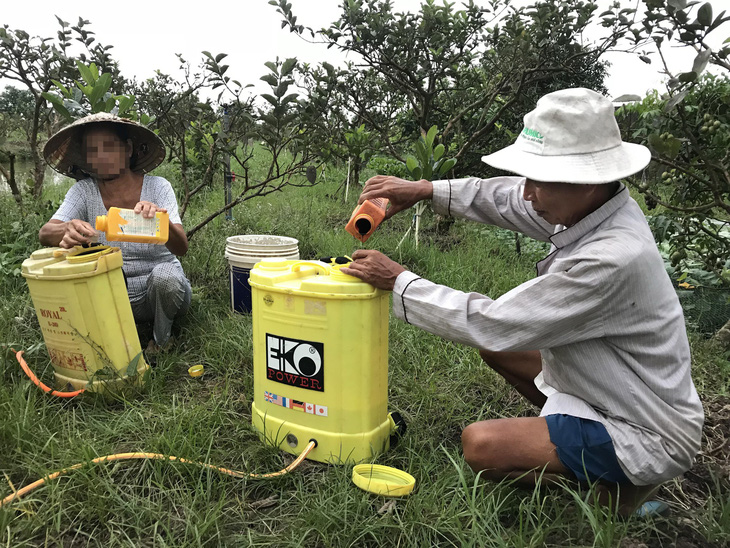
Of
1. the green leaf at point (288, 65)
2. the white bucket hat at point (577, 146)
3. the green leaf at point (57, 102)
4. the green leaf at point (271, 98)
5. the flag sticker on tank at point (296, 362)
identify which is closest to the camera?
the white bucket hat at point (577, 146)

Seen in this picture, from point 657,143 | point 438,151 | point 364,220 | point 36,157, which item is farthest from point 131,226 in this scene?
point 36,157

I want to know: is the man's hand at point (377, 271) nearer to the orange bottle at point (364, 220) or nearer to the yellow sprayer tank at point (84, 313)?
the orange bottle at point (364, 220)

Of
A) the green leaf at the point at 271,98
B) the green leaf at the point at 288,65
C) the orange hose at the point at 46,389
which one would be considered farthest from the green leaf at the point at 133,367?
the green leaf at the point at 288,65

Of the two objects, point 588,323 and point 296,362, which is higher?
point 588,323

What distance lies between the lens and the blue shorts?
4.66ft

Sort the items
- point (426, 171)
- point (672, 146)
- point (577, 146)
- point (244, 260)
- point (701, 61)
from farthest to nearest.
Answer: point (244, 260) → point (426, 171) → point (672, 146) → point (701, 61) → point (577, 146)

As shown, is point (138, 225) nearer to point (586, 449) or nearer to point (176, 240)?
point (176, 240)

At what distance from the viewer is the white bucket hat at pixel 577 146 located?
4.43 feet

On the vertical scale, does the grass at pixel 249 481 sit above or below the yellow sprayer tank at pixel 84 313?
below

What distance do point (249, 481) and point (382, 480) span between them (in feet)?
1.45

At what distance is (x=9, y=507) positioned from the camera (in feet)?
4.63

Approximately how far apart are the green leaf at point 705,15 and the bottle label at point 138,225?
2.23m

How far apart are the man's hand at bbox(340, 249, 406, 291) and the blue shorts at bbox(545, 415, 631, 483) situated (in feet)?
2.14

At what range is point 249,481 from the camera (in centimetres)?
165
